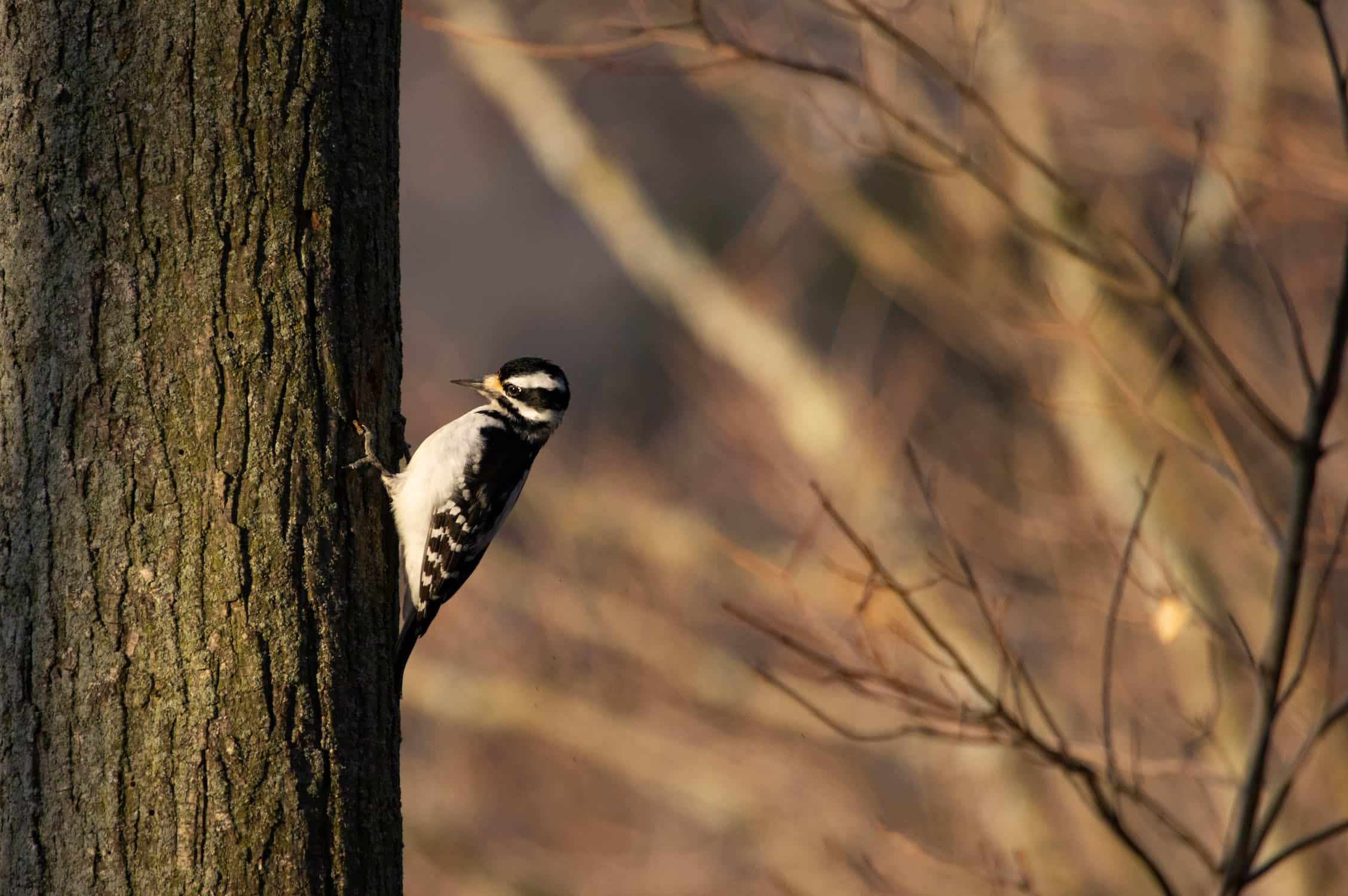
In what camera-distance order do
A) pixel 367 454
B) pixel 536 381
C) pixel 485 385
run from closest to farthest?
pixel 367 454 → pixel 536 381 → pixel 485 385

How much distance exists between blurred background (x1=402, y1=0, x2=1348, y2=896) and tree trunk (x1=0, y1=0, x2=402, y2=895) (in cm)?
199

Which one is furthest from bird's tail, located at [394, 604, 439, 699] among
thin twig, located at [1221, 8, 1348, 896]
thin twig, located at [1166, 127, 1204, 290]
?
thin twig, located at [1166, 127, 1204, 290]

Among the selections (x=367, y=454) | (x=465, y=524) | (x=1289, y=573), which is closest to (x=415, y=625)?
(x=465, y=524)

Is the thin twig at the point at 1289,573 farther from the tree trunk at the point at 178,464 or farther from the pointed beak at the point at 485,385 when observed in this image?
the pointed beak at the point at 485,385

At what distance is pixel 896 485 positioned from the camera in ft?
30.2

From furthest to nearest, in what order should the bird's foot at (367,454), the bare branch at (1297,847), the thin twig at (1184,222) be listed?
1. the thin twig at (1184,222)
2. the bare branch at (1297,847)
3. the bird's foot at (367,454)

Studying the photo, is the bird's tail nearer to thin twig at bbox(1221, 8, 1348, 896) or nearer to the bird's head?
the bird's head

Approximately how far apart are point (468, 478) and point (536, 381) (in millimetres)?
532

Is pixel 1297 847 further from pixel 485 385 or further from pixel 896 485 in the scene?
pixel 896 485

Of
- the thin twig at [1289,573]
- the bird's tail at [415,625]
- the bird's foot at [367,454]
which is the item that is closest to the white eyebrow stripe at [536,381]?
the bird's tail at [415,625]

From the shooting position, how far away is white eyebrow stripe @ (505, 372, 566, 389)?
512 centimetres

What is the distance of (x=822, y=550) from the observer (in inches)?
372

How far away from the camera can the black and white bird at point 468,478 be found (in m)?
4.42

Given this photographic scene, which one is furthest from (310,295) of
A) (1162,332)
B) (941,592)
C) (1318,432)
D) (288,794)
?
(1162,332)
